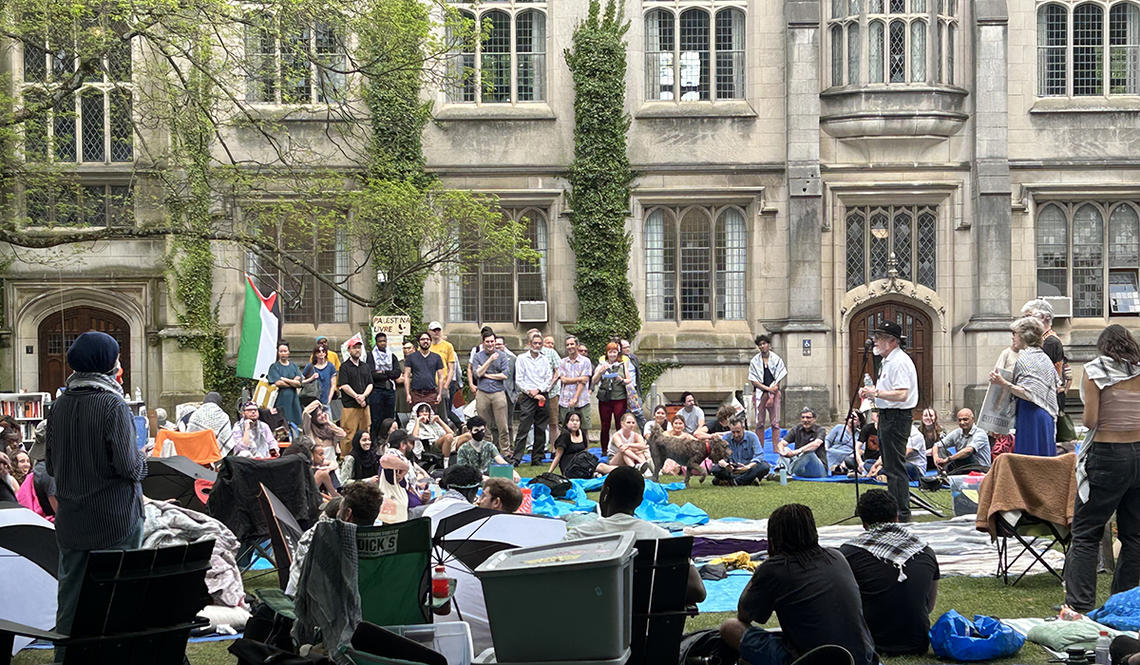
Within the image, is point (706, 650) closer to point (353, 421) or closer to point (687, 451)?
point (687, 451)

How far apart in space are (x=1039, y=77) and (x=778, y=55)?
4667mm

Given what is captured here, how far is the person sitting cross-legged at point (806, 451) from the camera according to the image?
715 inches

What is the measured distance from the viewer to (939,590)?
9.96 metres

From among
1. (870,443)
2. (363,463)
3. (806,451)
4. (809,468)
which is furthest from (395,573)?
(870,443)

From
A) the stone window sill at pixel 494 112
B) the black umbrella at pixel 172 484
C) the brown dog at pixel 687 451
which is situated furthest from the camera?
the stone window sill at pixel 494 112

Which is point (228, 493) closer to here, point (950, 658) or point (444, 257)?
point (950, 658)

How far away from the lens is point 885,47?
79.3 ft

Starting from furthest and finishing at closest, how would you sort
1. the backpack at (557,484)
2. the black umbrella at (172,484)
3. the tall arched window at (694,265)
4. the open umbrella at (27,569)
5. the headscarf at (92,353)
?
the tall arched window at (694,265) → the backpack at (557,484) → the black umbrella at (172,484) → the open umbrella at (27,569) → the headscarf at (92,353)

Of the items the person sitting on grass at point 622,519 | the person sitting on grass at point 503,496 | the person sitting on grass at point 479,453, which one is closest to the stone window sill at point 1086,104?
the person sitting on grass at point 479,453

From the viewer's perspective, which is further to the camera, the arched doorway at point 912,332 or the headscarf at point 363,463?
the arched doorway at point 912,332

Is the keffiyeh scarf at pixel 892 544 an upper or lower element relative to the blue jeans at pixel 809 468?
upper

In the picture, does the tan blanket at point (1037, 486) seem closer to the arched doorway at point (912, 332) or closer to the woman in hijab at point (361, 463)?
the woman in hijab at point (361, 463)

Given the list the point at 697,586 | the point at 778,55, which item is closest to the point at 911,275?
the point at 778,55

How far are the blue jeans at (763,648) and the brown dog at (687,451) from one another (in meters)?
10.5
